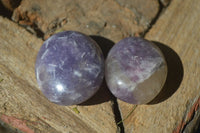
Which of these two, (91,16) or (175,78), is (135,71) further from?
(91,16)

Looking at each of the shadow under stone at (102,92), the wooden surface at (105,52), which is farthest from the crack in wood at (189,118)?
the shadow under stone at (102,92)

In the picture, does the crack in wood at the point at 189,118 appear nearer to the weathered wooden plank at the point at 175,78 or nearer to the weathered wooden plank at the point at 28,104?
the weathered wooden plank at the point at 175,78

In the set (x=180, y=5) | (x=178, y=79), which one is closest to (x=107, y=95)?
(x=178, y=79)

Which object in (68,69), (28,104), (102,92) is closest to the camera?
(68,69)

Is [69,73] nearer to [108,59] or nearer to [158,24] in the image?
[108,59]

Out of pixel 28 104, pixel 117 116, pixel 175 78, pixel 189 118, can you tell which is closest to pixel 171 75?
pixel 175 78

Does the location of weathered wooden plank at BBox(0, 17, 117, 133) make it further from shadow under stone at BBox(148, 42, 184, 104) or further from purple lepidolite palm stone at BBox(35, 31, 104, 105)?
shadow under stone at BBox(148, 42, 184, 104)
